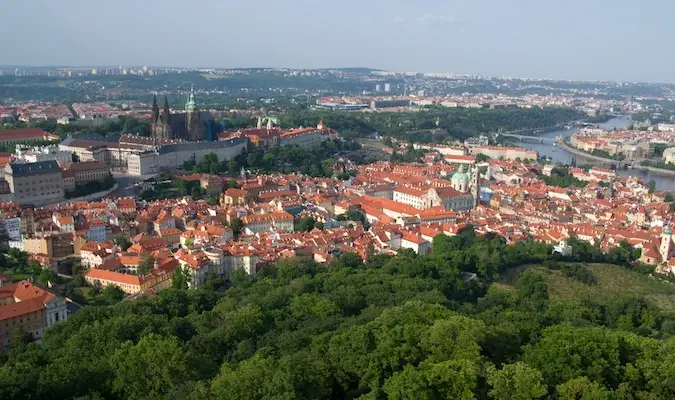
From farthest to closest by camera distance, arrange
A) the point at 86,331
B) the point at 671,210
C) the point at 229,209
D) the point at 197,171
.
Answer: the point at 197,171
the point at 671,210
the point at 229,209
the point at 86,331

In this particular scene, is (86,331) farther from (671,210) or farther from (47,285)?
(671,210)

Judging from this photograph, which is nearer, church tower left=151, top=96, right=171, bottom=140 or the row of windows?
→ the row of windows

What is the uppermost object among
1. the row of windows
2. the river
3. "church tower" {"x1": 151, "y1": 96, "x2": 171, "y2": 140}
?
"church tower" {"x1": 151, "y1": 96, "x2": 171, "y2": 140}

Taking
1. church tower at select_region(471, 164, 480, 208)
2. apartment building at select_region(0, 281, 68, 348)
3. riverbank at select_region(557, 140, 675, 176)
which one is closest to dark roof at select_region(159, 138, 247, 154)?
church tower at select_region(471, 164, 480, 208)

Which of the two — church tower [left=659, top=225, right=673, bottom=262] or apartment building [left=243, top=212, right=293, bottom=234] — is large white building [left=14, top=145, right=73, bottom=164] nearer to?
apartment building [left=243, top=212, right=293, bottom=234]

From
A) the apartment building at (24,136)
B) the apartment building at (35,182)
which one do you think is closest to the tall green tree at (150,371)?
the apartment building at (35,182)

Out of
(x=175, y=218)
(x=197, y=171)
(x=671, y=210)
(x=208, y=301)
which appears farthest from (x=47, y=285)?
(x=671, y=210)

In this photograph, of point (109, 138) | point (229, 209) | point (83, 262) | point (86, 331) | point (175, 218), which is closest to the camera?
point (86, 331)

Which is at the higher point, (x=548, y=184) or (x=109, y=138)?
(x=109, y=138)
